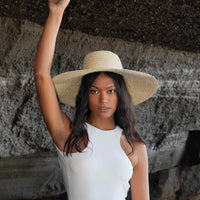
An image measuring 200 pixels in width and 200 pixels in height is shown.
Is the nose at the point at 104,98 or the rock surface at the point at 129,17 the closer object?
the nose at the point at 104,98

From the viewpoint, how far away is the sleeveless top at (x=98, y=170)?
1.01m

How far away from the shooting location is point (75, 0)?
125 centimetres

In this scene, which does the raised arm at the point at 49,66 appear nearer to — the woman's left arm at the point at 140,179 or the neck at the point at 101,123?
the neck at the point at 101,123

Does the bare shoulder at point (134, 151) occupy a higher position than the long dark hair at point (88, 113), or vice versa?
the long dark hair at point (88, 113)

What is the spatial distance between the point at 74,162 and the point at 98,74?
0.33m

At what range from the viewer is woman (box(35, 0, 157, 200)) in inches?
38.6

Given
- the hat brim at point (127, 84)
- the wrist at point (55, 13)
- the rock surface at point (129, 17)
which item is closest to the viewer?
the wrist at point (55, 13)

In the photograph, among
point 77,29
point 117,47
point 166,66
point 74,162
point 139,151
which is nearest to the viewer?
point 74,162

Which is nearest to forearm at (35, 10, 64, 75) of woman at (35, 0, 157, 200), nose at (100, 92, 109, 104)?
woman at (35, 0, 157, 200)

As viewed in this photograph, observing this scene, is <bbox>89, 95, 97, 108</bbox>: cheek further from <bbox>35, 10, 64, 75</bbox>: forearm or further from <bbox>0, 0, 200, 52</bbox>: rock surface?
<bbox>0, 0, 200, 52</bbox>: rock surface

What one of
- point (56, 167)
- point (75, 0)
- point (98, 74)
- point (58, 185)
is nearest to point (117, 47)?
point (75, 0)

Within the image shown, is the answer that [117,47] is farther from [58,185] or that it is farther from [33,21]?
[58,185]

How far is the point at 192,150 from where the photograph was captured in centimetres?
208

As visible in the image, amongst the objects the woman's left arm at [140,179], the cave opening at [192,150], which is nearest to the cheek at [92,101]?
the woman's left arm at [140,179]
